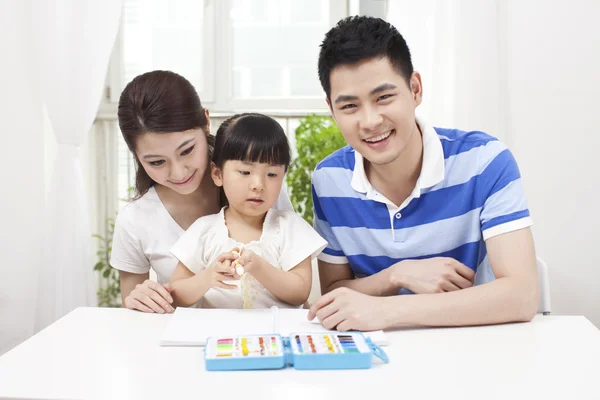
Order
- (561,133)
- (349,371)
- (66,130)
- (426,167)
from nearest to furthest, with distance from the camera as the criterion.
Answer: (349,371) → (426,167) → (561,133) → (66,130)

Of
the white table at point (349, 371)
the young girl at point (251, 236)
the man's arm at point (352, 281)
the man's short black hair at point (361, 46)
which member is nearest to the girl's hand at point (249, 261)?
the young girl at point (251, 236)

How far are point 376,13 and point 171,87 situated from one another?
1.77 meters

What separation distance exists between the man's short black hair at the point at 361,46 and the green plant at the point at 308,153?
132cm

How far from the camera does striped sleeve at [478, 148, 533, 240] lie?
133 centimetres

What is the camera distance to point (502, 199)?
1363 mm

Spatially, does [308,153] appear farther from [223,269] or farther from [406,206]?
[223,269]

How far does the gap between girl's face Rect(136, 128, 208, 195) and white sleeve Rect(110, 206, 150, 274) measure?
0.18m

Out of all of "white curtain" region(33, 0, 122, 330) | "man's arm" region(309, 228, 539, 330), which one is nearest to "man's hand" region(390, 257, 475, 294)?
"man's arm" region(309, 228, 539, 330)

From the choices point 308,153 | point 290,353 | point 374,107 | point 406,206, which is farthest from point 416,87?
point 308,153

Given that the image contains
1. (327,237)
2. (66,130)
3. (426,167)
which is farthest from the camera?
(66,130)

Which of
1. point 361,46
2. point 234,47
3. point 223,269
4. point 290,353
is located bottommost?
point 290,353

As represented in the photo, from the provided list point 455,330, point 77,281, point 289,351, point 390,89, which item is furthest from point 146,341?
point 77,281

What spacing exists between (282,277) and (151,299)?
0.94 ft

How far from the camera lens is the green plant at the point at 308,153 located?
2.76 metres
